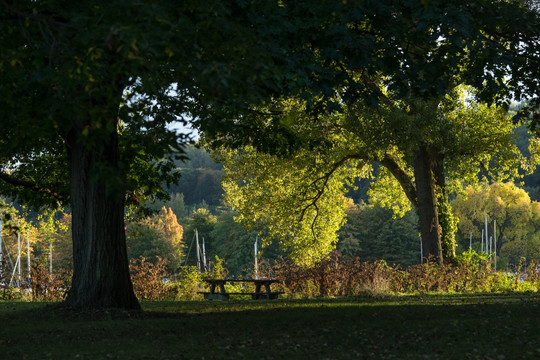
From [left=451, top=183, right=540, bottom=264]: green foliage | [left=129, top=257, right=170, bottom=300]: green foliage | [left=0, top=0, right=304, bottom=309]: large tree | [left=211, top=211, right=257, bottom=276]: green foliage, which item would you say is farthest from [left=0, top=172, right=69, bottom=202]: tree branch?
[left=451, top=183, right=540, bottom=264]: green foliage

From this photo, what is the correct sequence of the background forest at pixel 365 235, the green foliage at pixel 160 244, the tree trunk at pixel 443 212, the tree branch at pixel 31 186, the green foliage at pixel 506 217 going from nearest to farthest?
1. the tree branch at pixel 31 186
2. the tree trunk at pixel 443 212
3. the background forest at pixel 365 235
4. the green foliage at pixel 160 244
5. the green foliage at pixel 506 217

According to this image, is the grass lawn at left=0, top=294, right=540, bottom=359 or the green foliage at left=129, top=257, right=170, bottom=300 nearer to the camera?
the grass lawn at left=0, top=294, right=540, bottom=359

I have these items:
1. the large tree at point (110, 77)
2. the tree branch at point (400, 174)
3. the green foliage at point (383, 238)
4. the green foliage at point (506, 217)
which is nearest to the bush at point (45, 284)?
the large tree at point (110, 77)

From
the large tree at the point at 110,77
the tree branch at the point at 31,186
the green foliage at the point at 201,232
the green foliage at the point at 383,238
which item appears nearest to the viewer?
the large tree at the point at 110,77

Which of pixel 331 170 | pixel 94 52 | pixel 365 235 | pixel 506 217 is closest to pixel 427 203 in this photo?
pixel 331 170

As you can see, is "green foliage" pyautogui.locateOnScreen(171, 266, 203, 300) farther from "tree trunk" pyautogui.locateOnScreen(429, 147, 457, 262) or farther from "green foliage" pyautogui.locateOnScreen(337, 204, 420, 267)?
"green foliage" pyautogui.locateOnScreen(337, 204, 420, 267)

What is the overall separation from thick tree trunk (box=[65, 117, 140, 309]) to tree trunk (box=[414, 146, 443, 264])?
14.3 metres

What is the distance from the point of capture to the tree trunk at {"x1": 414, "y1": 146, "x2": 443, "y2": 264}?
2456 cm

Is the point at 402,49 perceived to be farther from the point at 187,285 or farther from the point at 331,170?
the point at 331,170

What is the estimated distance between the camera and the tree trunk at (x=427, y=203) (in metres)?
24.6

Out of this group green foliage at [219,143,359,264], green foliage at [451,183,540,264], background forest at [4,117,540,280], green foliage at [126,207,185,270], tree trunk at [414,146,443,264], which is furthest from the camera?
green foliage at [451,183,540,264]

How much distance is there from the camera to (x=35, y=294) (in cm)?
1978

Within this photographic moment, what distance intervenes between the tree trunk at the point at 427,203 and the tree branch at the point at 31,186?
12982 millimetres

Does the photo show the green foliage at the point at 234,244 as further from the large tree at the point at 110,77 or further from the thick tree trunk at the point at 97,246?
the large tree at the point at 110,77
